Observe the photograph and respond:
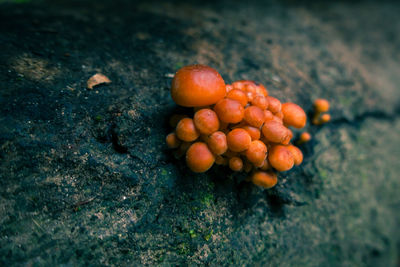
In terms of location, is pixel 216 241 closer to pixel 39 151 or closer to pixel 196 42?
pixel 39 151

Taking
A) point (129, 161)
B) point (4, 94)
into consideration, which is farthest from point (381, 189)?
point (4, 94)

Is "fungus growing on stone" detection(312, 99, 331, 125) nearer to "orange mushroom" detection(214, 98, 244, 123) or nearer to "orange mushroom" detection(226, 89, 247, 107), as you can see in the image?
"orange mushroom" detection(226, 89, 247, 107)

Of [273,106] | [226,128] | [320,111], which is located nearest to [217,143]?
[226,128]

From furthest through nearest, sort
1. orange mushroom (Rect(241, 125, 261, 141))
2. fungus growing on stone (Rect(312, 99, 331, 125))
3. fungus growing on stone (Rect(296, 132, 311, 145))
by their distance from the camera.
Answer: fungus growing on stone (Rect(312, 99, 331, 125)) → fungus growing on stone (Rect(296, 132, 311, 145)) → orange mushroom (Rect(241, 125, 261, 141))

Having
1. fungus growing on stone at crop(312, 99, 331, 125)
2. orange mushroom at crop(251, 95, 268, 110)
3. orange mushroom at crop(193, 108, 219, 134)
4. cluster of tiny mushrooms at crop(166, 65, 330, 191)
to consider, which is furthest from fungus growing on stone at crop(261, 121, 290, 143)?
fungus growing on stone at crop(312, 99, 331, 125)

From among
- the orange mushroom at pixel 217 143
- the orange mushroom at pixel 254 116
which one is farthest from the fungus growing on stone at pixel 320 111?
the orange mushroom at pixel 217 143
